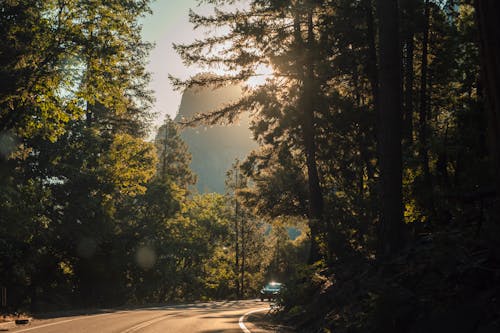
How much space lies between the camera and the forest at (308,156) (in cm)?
869

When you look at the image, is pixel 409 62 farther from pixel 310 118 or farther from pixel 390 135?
pixel 390 135

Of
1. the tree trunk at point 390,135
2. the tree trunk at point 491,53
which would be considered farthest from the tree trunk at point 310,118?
the tree trunk at point 491,53

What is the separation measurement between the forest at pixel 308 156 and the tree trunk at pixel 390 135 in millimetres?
46

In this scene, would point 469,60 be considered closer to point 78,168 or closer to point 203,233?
point 78,168

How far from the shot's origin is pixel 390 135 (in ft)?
42.5

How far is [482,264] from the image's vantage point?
7281 mm

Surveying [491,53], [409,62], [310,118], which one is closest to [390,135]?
[491,53]

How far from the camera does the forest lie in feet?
28.5

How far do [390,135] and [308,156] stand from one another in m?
11.1

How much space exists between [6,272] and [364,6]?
18.9 meters

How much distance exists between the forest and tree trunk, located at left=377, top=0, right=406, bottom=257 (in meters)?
0.05

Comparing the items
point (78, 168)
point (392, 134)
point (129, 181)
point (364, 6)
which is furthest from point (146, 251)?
point (392, 134)

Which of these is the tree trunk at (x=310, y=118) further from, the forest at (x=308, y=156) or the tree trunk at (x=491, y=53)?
the tree trunk at (x=491, y=53)

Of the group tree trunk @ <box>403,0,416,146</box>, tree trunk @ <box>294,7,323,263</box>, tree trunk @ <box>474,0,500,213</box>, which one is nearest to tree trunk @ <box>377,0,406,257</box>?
tree trunk @ <box>474,0,500,213</box>
